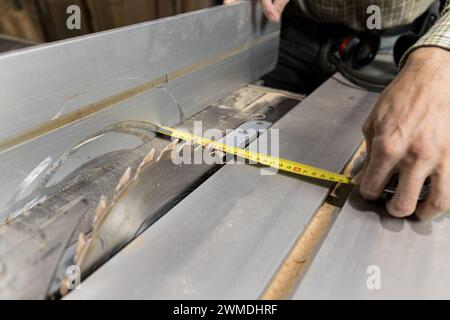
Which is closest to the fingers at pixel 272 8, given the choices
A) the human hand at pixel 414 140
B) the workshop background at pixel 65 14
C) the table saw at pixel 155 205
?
the table saw at pixel 155 205

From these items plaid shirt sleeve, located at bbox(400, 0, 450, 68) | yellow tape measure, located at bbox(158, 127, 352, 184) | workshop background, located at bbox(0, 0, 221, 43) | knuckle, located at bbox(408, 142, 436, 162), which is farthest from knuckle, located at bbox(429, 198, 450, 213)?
workshop background, located at bbox(0, 0, 221, 43)

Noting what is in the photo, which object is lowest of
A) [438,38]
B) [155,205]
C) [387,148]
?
[155,205]

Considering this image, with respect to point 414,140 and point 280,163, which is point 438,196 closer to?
point 414,140

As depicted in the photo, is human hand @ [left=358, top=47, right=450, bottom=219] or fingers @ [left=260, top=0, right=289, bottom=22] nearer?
human hand @ [left=358, top=47, right=450, bottom=219]

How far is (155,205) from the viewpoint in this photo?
85 centimetres

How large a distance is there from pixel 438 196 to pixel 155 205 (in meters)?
0.65

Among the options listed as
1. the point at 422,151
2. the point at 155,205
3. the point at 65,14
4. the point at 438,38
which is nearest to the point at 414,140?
the point at 422,151

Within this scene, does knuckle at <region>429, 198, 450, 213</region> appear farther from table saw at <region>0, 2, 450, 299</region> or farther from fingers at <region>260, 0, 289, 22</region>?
fingers at <region>260, 0, 289, 22</region>

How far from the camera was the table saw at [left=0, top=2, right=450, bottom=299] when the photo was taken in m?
0.66

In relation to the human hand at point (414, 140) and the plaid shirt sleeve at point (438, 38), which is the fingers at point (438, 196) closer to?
the human hand at point (414, 140)

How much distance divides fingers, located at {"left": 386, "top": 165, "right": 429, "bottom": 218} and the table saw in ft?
0.15

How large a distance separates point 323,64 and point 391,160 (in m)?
1.43
